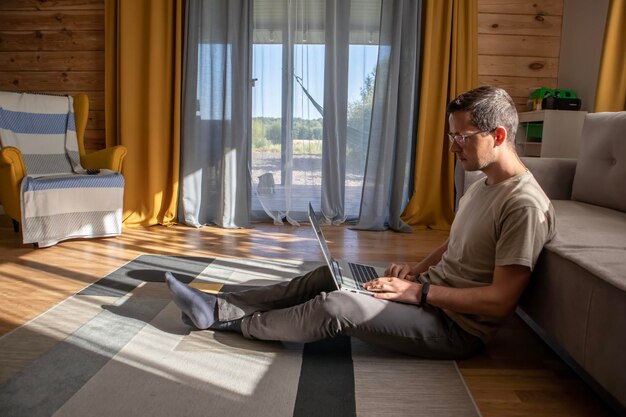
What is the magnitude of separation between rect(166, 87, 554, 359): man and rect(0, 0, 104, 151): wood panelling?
10.4ft

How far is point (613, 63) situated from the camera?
2973 millimetres

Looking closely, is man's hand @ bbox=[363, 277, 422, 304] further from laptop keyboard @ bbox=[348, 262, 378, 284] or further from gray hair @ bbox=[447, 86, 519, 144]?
gray hair @ bbox=[447, 86, 519, 144]

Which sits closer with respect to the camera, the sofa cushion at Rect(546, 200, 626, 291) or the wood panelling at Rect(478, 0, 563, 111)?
the sofa cushion at Rect(546, 200, 626, 291)

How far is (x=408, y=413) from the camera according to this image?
4.35 ft

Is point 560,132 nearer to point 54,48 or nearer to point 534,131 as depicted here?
point 534,131

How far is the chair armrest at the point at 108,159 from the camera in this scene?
3.45 metres

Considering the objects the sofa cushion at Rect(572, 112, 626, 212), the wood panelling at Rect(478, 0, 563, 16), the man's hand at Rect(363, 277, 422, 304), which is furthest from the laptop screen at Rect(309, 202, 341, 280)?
the wood panelling at Rect(478, 0, 563, 16)

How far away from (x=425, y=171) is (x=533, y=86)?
1.07 meters

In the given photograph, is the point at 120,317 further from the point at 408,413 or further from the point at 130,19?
the point at 130,19

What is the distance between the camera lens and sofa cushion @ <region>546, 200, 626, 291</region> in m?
1.24

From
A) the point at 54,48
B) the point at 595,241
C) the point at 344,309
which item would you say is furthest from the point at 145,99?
the point at 595,241

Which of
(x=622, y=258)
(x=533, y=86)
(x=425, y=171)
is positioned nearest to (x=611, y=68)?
(x=533, y=86)

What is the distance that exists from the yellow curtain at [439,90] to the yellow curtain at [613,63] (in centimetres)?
99

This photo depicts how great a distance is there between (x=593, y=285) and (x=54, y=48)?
4.13 metres
